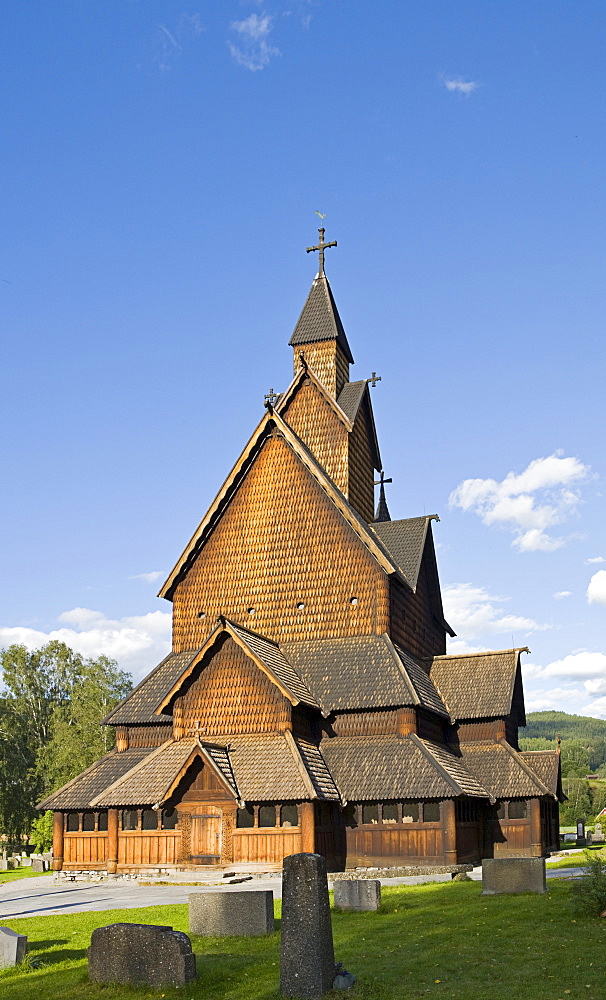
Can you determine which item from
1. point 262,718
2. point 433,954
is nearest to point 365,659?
point 262,718

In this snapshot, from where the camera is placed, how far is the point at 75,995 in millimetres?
12828

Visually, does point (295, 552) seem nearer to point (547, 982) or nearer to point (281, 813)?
point (281, 813)

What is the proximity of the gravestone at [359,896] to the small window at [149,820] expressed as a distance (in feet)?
45.1

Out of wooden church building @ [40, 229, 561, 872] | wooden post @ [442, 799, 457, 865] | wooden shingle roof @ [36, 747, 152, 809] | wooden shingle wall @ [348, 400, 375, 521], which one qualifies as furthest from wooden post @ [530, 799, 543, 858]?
wooden shingle wall @ [348, 400, 375, 521]

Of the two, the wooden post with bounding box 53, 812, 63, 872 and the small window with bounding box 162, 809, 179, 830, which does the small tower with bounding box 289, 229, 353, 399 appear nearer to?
the small window with bounding box 162, 809, 179, 830

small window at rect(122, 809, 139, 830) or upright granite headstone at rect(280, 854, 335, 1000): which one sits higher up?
upright granite headstone at rect(280, 854, 335, 1000)

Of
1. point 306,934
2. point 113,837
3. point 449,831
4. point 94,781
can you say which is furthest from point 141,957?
point 94,781

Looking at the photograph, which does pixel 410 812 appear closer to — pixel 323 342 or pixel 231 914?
pixel 231 914

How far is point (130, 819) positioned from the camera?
3203 cm

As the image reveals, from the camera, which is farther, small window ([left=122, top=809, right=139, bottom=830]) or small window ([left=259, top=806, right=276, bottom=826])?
small window ([left=122, top=809, right=139, bottom=830])

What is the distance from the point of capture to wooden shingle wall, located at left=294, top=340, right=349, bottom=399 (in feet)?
148

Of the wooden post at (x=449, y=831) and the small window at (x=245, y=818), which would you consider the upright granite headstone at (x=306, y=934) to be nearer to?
the small window at (x=245, y=818)

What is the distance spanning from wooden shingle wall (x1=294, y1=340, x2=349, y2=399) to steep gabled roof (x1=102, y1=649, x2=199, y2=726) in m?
14.6

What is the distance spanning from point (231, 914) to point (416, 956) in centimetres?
377
